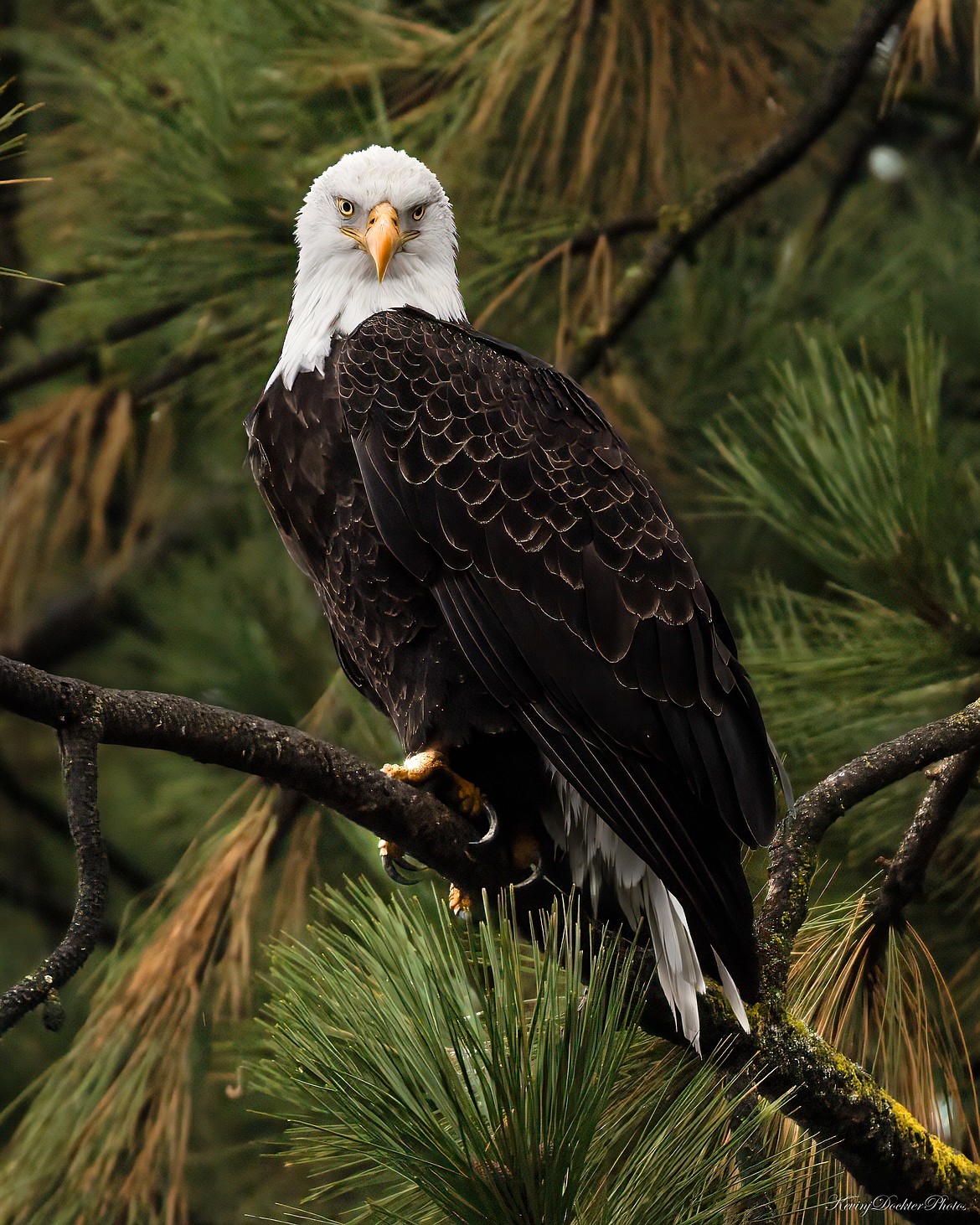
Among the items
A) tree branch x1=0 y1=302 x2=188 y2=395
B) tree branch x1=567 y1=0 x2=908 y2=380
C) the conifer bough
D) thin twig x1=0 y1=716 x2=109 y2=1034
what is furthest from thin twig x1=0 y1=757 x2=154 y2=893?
thin twig x1=0 y1=716 x2=109 y2=1034

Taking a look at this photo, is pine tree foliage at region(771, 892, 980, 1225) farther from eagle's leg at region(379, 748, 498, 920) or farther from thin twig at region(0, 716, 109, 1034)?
thin twig at region(0, 716, 109, 1034)

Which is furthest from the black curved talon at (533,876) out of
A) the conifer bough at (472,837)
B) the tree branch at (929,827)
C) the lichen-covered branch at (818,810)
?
the tree branch at (929,827)

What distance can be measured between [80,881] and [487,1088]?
1.35ft

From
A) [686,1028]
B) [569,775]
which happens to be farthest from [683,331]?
[686,1028]

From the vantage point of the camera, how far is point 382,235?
2777 mm

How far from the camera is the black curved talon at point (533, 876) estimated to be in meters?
2.03

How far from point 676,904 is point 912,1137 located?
501 millimetres

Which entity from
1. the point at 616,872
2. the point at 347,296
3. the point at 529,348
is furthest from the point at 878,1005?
the point at 529,348

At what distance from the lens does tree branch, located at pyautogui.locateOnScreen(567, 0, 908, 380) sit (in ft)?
9.69

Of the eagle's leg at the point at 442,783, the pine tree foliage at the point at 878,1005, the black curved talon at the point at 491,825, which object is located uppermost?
the eagle's leg at the point at 442,783

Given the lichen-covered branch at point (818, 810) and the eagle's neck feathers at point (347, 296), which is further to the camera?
the eagle's neck feathers at point (347, 296)

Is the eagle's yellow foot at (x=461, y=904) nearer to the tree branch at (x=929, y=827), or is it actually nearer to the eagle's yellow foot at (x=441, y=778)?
Answer: the eagle's yellow foot at (x=441, y=778)

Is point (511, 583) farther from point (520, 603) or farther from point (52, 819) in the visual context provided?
point (52, 819)

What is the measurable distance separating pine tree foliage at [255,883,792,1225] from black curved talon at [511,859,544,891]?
0.46 meters
